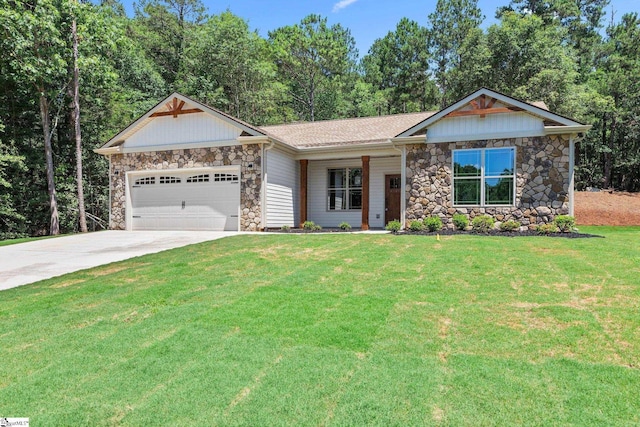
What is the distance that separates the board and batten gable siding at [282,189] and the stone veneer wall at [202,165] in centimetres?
48

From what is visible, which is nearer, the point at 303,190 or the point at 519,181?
the point at 519,181

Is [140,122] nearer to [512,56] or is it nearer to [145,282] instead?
[145,282]

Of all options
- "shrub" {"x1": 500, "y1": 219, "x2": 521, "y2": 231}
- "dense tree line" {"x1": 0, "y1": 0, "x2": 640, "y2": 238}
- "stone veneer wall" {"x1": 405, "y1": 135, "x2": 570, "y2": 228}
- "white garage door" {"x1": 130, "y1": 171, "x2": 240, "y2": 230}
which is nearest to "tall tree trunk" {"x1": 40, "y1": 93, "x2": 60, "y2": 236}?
"dense tree line" {"x1": 0, "y1": 0, "x2": 640, "y2": 238}

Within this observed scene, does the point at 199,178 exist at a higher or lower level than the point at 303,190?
higher

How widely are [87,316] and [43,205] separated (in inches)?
747

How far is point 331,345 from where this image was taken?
377 centimetres

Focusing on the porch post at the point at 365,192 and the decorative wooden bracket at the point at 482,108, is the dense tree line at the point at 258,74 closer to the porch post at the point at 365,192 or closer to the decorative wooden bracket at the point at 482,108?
the porch post at the point at 365,192

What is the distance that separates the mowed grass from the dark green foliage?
16.5 ft

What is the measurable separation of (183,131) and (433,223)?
9.83 m

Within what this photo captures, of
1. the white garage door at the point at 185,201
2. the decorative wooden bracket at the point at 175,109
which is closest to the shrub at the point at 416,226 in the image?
the white garage door at the point at 185,201

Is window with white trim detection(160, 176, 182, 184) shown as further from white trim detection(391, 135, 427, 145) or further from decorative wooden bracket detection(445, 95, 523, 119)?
decorative wooden bracket detection(445, 95, 523, 119)

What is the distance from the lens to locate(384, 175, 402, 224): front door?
15.6 meters

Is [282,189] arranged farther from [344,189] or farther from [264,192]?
[344,189]

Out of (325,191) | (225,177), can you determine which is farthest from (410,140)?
(225,177)
